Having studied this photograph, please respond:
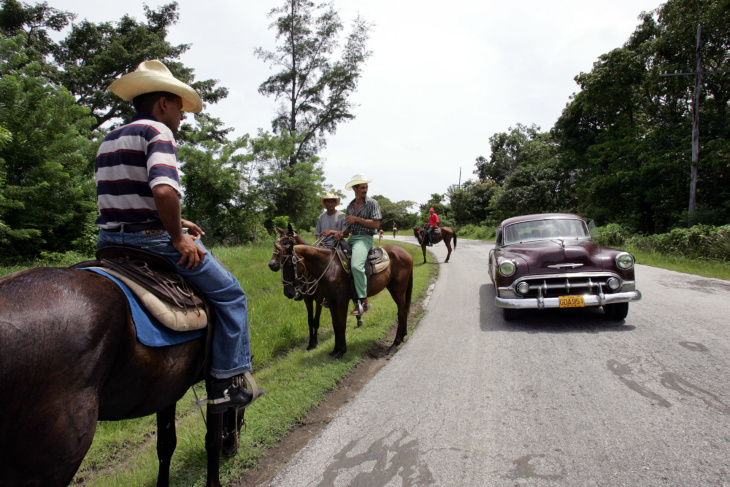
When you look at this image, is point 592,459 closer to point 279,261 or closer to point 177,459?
point 177,459

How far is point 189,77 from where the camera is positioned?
24.1m

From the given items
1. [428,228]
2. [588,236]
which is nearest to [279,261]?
[588,236]

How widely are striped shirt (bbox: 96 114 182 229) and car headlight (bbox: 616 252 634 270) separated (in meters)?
6.25

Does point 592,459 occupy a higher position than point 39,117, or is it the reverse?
point 39,117

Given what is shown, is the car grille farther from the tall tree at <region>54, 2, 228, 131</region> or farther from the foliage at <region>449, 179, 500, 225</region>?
the foliage at <region>449, 179, 500, 225</region>

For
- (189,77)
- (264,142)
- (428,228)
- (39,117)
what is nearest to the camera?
(39,117)

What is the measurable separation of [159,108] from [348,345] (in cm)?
426

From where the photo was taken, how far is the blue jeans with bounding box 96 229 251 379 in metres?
2.41

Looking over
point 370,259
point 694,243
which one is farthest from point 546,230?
point 694,243

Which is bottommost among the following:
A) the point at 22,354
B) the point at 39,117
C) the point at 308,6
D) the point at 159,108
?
the point at 22,354

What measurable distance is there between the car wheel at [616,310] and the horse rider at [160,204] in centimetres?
568

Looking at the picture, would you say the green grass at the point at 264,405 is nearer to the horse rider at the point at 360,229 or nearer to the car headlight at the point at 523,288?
the horse rider at the point at 360,229

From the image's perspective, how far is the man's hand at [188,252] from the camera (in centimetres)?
225

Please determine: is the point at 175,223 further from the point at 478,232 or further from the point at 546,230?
the point at 478,232
